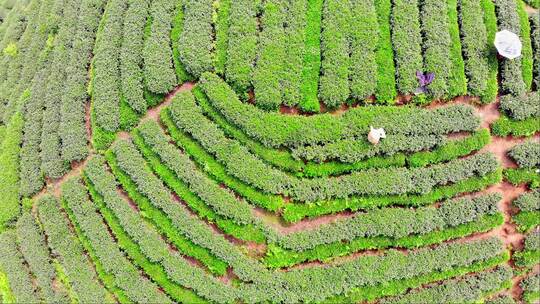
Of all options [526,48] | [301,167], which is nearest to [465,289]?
[301,167]

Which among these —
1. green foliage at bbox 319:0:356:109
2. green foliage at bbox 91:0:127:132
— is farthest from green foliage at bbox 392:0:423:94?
green foliage at bbox 91:0:127:132

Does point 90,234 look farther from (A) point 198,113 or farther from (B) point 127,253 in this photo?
(A) point 198,113

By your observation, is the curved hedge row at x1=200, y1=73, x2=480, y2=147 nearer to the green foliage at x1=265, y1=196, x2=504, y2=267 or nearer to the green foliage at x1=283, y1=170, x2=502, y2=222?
the green foliage at x1=283, y1=170, x2=502, y2=222

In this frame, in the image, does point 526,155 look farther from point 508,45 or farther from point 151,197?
point 151,197

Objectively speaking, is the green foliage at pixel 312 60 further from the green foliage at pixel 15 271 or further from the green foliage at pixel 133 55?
the green foliage at pixel 15 271

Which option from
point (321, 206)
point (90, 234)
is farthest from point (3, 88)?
point (321, 206)
